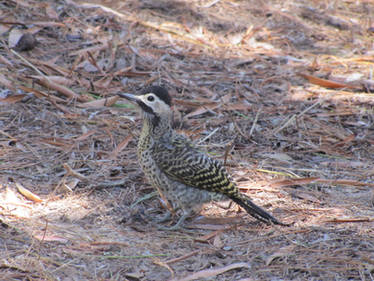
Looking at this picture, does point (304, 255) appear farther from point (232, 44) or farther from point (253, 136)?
point (232, 44)

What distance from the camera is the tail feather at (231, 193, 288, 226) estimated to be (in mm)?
4508

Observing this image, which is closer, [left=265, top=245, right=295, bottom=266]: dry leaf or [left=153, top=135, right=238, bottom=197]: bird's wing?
[left=265, top=245, right=295, bottom=266]: dry leaf

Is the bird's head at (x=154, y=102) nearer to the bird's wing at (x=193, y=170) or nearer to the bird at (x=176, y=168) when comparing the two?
the bird at (x=176, y=168)

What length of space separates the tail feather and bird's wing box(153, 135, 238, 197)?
9 centimetres

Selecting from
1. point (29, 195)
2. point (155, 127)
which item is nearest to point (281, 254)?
point (155, 127)

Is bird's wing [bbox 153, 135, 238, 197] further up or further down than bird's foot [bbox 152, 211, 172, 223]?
further up

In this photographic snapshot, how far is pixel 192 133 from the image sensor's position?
5984mm

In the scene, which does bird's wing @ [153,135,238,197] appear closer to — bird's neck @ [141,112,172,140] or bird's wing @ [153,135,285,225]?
bird's wing @ [153,135,285,225]

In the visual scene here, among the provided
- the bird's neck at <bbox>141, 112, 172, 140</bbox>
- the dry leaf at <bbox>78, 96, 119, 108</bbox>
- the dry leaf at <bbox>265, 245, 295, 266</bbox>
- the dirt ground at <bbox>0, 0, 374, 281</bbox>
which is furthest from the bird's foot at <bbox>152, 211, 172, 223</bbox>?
the dry leaf at <bbox>78, 96, 119, 108</bbox>

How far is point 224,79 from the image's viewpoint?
7.16m

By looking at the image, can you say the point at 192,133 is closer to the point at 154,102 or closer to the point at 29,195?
the point at 154,102

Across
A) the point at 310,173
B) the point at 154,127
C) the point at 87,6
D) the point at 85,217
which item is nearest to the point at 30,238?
the point at 85,217

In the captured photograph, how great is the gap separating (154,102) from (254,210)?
4.32ft

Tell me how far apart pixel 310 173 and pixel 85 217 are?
2347 mm
